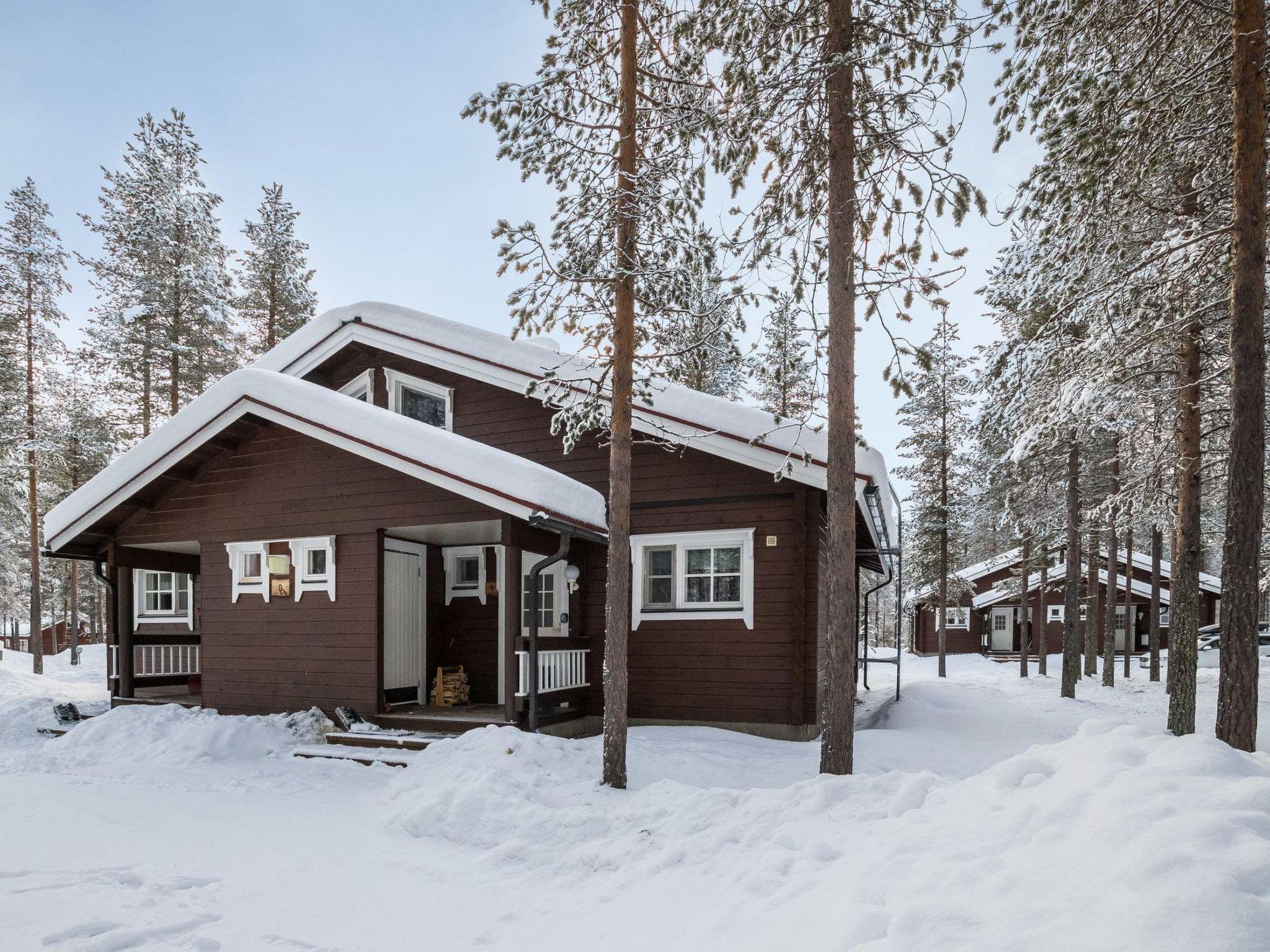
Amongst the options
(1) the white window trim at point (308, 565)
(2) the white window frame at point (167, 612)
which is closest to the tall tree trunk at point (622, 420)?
(1) the white window trim at point (308, 565)

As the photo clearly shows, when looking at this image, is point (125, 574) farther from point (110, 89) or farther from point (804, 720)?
point (804, 720)

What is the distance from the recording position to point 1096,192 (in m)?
6.46

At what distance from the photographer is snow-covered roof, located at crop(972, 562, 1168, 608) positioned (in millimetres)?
30562

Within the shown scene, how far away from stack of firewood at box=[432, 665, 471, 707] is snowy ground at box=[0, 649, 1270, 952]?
2.62 metres

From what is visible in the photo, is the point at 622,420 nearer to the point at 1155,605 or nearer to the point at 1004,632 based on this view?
the point at 1155,605

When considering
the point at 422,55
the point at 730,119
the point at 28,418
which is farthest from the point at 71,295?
the point at 730,119

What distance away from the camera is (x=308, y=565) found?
9.62 meters

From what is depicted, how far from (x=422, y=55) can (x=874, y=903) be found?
1030cm

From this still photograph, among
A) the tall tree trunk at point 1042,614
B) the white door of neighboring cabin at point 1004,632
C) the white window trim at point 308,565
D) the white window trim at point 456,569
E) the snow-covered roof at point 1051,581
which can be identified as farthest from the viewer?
the white door of neighboring cabin at point 1004,632

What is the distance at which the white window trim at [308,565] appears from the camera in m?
9.34

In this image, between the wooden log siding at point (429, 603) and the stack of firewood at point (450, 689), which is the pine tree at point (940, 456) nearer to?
the wooden log siding at point (429, 603)

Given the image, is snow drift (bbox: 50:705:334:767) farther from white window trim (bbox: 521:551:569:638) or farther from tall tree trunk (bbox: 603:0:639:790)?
tall tree trunk (bbox: 603:0:639:790)

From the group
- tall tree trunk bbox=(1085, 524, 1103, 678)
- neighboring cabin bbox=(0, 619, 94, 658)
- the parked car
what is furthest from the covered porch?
neighboring cabin bbox=(0, 619, 94, 658)

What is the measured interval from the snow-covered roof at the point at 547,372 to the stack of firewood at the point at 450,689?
4330 mm
